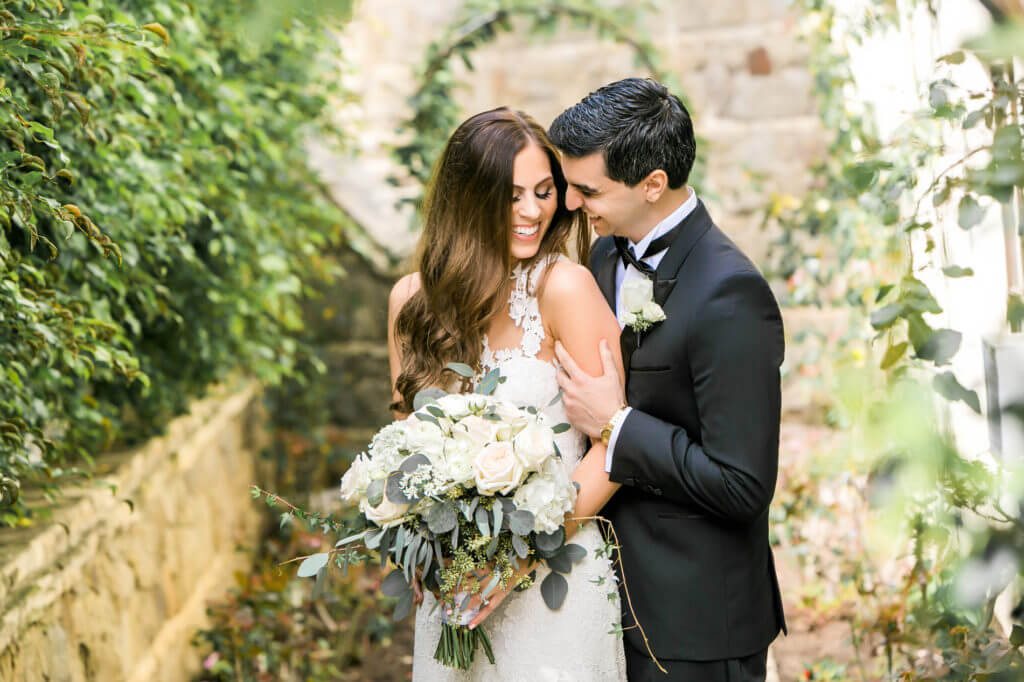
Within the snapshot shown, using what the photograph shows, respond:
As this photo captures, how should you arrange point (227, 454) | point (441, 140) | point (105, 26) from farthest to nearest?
point (441, 140) < point (227, 454) < point (105, 26)

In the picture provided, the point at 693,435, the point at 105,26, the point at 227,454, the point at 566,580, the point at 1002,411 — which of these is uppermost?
the point at 105,26

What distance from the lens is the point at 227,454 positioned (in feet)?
14.2

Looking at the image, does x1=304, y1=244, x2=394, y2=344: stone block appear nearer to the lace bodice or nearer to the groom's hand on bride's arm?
the lace bodice

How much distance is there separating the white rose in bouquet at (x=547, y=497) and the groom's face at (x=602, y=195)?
0.54 metres

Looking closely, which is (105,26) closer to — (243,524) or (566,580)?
(566,580)

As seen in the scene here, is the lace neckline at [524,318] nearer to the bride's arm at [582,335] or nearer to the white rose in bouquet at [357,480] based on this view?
the bride's arm at [582,335]

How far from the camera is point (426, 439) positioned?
1830 millimetres

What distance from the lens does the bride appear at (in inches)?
79.7

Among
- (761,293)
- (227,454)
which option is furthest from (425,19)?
(761,293)

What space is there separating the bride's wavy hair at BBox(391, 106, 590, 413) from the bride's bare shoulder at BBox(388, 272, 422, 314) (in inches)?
1.9

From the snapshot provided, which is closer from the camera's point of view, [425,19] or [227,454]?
[227,454]

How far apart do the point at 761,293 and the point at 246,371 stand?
11.2 feet

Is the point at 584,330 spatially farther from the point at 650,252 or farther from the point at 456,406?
the point at 456,406

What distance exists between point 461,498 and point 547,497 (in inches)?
6.7
